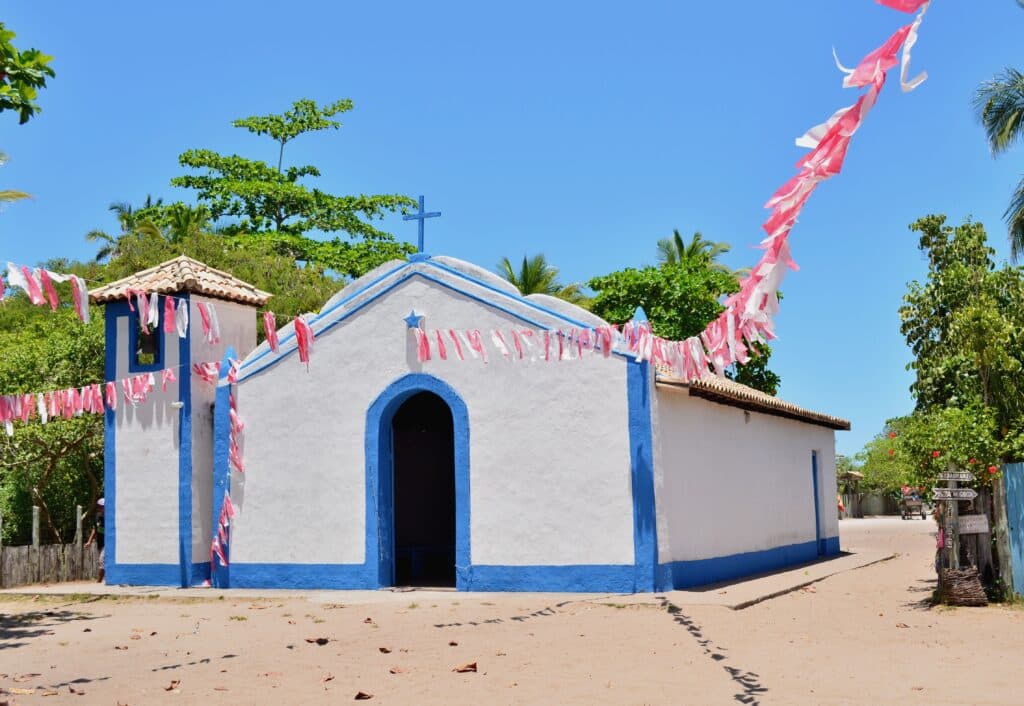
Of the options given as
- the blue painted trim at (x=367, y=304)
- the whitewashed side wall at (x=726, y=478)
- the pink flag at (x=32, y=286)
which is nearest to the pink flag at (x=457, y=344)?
the blue painted trim at (x=367, y=304)

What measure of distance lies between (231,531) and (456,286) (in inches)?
207

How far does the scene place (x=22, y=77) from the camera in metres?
11.4

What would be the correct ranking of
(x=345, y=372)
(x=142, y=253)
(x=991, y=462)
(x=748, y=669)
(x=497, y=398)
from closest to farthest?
(x=748, y=669) → (x=991, y=462) → (x=497, y=398) → (x=345, y=372) → (x=142, y=253)

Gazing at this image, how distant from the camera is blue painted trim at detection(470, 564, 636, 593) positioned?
14.4m

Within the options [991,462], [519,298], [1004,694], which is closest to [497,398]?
[519,298]

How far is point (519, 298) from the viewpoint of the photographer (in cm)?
1530

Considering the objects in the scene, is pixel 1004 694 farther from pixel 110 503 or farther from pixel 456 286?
pixel 110 503

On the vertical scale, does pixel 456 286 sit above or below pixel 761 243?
above

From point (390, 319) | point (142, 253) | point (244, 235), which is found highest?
point (244, 235)

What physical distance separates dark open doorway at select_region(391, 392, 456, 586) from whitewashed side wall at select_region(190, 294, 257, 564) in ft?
10.9

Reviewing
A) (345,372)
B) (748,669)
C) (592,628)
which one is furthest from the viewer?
(345,372)

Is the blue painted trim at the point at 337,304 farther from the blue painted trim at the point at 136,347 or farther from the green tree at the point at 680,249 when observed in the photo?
the green tree at the point at 680,249

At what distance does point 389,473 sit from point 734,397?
5.41m

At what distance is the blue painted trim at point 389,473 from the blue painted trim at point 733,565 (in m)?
2.92
